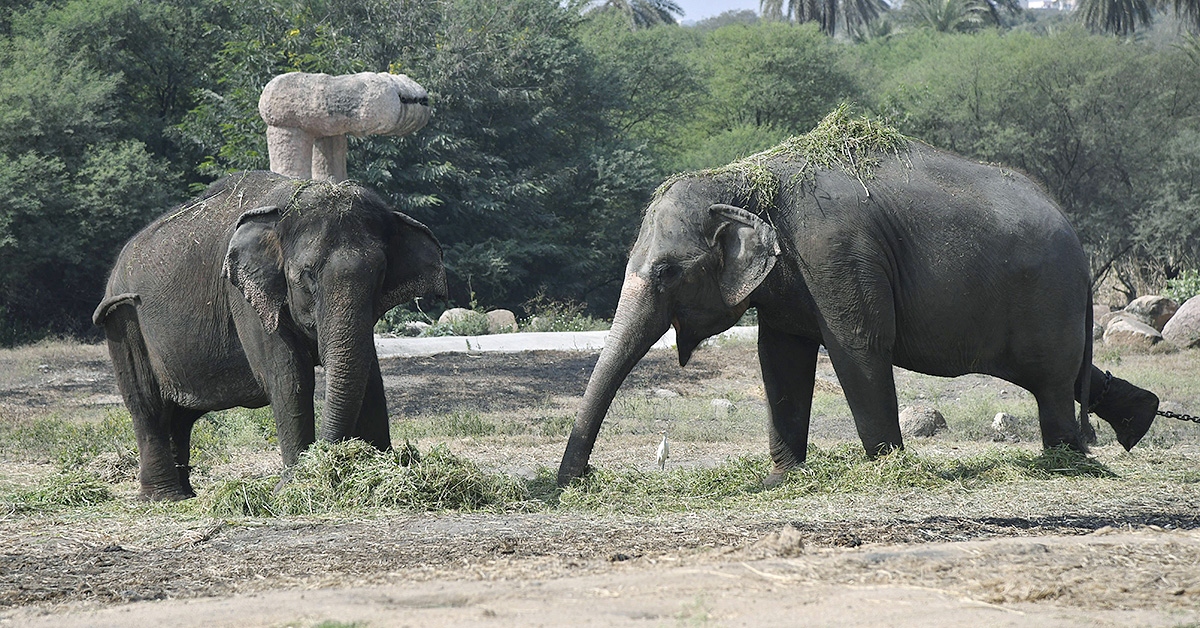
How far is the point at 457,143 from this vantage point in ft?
118

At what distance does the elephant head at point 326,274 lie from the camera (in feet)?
27.4

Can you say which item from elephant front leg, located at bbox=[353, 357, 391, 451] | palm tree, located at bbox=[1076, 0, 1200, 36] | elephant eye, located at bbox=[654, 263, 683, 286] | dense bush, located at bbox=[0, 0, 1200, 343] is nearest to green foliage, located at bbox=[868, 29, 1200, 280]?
dense bush, located at bbox=[0, 0, 1200, 343]

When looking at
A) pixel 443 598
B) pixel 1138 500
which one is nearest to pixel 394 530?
pixel 443 598

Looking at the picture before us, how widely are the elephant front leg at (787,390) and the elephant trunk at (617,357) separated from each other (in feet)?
4.07

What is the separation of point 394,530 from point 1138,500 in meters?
4.83

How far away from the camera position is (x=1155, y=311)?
90.5ft

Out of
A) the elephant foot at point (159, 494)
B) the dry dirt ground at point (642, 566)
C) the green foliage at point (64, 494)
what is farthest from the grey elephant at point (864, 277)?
the green foliage at point (64, 494)

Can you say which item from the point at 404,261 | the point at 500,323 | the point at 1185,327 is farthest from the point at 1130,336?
the point at 404,261

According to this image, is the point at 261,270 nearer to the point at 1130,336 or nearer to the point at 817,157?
the point at 817,157

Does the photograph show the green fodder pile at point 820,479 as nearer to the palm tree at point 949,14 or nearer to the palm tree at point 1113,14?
the palm tree at point 1113,14

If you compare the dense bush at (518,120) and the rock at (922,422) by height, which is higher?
the dense bush at (518,120)

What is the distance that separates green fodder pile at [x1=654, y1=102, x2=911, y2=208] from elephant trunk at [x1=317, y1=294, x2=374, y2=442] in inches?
97.6

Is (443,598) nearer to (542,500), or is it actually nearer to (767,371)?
(542,500)

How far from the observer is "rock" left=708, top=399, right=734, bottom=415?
16859 mm
